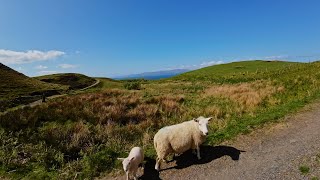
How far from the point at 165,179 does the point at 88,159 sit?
3470 mm

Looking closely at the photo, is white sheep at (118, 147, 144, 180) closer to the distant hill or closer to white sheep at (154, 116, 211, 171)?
white sheep at (154, 116, 211, 171)

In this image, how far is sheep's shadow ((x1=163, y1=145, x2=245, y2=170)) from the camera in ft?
37.0

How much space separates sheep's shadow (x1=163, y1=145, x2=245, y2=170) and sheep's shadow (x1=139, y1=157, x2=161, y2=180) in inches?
33.8

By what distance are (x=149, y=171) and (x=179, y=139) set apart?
1697 millimetres

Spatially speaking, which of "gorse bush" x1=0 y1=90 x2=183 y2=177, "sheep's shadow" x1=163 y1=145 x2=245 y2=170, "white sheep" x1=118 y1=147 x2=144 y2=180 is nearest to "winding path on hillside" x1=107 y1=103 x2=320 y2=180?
"sheep's shadow" x1=163 y1=145 x2=245 y2=170

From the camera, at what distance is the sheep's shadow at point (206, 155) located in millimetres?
11273

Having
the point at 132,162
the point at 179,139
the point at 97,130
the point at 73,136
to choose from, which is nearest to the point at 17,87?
the point at 97,130

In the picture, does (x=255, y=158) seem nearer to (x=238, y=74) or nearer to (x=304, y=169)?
(x=304, y=169)

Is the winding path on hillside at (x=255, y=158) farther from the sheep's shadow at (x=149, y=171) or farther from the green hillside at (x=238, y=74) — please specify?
the green hillside at (x=238, y=74)

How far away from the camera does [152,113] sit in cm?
2222

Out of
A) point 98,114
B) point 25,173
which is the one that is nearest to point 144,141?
point 25,173

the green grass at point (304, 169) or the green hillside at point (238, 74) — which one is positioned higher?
the green hillside at point (238, 74)

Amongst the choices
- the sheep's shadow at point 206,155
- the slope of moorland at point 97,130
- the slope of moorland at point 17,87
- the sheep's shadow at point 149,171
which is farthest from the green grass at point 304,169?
the slope of moorland at point 17,87

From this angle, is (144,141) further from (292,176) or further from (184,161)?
(292,176)
